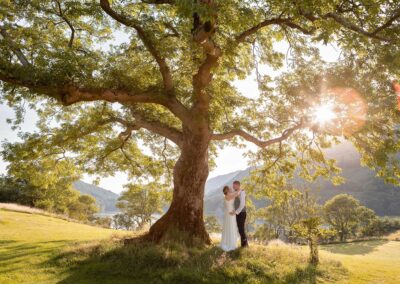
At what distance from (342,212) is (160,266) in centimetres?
7754

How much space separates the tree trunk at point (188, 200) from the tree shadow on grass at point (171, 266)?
50.8 inches

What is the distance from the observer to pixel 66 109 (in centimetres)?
1992

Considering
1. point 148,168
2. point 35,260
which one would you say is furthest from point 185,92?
point 35,260

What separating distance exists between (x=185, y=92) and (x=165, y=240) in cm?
753

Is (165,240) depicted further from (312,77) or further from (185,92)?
(312,77)

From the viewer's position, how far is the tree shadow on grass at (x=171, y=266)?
9.37 m

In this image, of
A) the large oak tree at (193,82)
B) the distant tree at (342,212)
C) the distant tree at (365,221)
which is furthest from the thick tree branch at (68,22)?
the distant tree at (365,221)

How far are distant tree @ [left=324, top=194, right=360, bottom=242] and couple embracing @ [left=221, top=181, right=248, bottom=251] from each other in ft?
228

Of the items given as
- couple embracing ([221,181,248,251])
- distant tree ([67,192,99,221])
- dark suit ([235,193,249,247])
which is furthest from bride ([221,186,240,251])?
distant tree ([67,192,99,221])

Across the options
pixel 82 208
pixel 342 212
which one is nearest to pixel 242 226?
pixel 342 212

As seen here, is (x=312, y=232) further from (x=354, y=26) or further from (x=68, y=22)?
(x=68, y=22)

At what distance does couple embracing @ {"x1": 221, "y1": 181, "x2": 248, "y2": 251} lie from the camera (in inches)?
523

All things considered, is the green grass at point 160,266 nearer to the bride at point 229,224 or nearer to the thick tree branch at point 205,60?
the bride at point 229,224

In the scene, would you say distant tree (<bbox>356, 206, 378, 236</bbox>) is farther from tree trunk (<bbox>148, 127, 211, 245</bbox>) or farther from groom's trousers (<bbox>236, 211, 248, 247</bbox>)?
tree trunk (<bbox>148, 127, 211, 245</bbox>)
